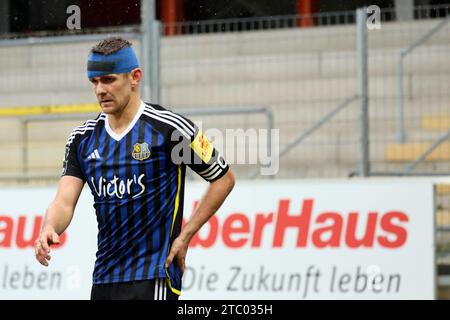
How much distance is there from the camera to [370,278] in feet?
32.6

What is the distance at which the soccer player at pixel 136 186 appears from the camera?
5836mm

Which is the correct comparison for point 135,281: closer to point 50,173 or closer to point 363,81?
point 363,81

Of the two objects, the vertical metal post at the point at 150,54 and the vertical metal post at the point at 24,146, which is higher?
the vertical metal post at the point at 150,54

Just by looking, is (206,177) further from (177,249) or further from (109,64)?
(109,64)

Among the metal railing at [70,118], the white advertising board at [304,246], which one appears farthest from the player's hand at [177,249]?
the metal railing at [70,118]

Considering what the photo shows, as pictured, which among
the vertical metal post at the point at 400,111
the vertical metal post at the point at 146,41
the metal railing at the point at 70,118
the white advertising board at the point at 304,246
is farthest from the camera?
the vertical metal post at the point at 400,111

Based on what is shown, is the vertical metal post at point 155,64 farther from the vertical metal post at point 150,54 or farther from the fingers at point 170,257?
the fingers at point 170,257

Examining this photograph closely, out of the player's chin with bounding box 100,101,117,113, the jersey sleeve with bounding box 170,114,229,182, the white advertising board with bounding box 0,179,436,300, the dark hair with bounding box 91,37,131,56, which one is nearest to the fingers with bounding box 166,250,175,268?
the jersey sleeve with bounding box 170,114,229,182

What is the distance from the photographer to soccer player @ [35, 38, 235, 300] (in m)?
5.84

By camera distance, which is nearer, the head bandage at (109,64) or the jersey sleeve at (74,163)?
the head bandage at (109,64)

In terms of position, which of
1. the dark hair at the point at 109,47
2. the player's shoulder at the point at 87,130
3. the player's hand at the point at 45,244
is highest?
the dark hair at the point at 109,47

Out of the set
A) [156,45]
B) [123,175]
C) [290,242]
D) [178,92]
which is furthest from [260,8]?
[123,175]

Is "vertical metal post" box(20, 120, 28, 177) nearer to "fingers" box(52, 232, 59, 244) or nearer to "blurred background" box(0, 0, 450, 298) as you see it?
"blurred background" box(0, 0, 450, 298)

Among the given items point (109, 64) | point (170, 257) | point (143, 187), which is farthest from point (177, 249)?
point (109, 64)
